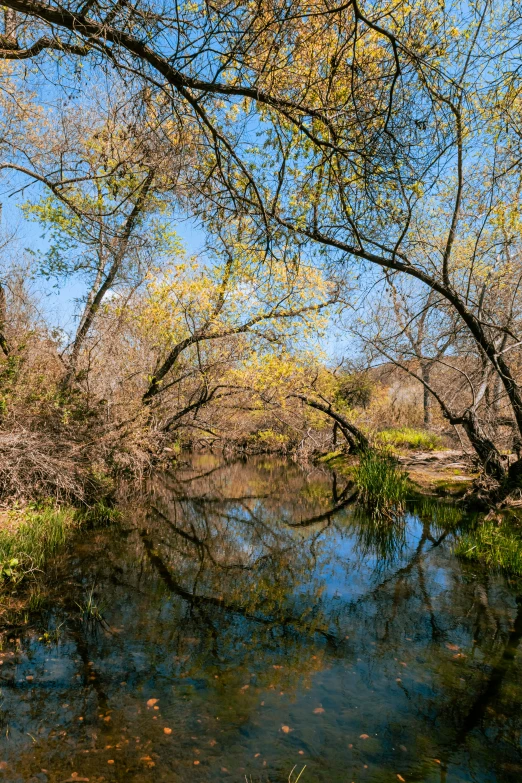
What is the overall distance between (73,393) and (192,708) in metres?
7.75

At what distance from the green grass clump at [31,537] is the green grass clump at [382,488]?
20.1 feet

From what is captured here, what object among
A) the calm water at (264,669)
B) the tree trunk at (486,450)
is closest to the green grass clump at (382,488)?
the tree trunk at (486,450)

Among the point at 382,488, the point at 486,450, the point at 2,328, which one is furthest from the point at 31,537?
the point at 486,450

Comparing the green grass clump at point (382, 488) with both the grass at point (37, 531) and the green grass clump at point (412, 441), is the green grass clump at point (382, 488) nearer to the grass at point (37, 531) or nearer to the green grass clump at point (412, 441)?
the grass at point (37, 531)

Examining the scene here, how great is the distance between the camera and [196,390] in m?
14.3

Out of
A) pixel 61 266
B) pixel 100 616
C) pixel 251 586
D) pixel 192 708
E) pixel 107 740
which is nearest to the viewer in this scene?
pixel 107 740

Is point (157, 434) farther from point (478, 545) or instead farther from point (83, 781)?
point (83, 781)

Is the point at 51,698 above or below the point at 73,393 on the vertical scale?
below

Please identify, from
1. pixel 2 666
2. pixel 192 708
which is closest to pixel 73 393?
pixel 2 666

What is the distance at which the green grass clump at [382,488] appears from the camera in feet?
32.7

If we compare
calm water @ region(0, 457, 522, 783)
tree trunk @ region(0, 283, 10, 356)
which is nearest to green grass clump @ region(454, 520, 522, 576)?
calm water @ region(0, 457, 522, 783)

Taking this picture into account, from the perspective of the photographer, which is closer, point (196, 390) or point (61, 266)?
point (61, 266)

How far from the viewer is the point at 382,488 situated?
33.6 ft

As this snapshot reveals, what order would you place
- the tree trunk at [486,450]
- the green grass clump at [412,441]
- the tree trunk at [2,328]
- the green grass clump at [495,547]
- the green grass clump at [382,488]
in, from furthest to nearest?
1. the green grass clump at [412,441]
2. the green grass clump at [382,488]
3. the tree trunk at [2,328]
4. the tree trunk at [486,450]
5. the green grass clump at [495,547]
